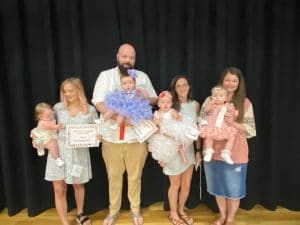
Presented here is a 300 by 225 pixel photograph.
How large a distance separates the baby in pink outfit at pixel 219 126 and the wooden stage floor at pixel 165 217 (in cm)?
91

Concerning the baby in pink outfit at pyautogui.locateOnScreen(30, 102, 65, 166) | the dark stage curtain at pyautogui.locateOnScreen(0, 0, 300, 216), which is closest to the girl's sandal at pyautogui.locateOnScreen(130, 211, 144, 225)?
the dark stage curtain at pyautogui.locateOnScreen(0, 0, 300, 216)

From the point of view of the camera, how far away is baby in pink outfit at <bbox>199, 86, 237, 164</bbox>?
8.95 ft

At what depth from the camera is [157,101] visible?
297 cm

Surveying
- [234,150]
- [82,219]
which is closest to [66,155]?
[82,219]

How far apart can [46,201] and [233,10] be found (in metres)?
2.71

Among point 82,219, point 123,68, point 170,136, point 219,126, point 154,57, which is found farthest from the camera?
point 154,57

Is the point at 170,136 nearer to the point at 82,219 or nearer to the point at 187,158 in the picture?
the point at 187,158

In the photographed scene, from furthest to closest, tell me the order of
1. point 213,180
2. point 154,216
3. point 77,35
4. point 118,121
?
point 154,216, point 77,35, point 213,180, point 118,121

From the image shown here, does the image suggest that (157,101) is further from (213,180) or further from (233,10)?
(233,10)

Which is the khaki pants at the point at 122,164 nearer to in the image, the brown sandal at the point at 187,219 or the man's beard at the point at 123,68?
the brown sandal at the point at 187,219

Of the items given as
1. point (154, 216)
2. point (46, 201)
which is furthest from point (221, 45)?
point (46, 201)

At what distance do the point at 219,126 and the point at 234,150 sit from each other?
0.89ft

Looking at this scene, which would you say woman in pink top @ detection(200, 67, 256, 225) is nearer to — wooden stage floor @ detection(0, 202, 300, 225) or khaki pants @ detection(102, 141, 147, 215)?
wooden stage floor @ detection(0, 202, 300, 225)

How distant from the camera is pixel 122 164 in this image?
121 inches
